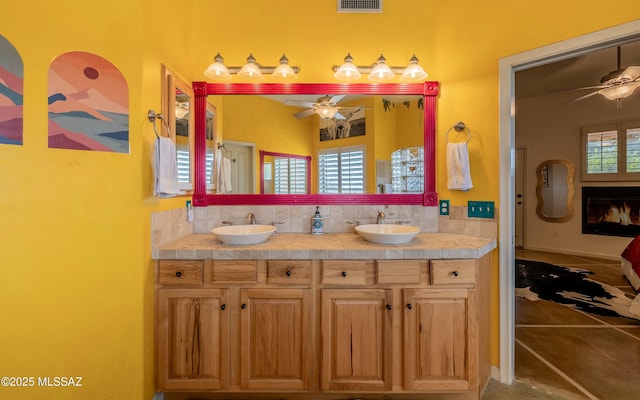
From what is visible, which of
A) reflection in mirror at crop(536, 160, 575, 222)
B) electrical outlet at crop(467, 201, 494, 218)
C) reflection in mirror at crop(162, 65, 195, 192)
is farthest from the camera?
reflection in mirror at crop(536, 160, 575, 222)

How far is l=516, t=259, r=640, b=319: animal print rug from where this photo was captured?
2805 mm

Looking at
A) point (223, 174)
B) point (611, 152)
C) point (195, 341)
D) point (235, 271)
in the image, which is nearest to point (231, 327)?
point (195, 341)

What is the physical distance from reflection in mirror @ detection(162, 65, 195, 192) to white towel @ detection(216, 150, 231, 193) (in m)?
0.19

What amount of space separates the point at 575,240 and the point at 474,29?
5.03 m

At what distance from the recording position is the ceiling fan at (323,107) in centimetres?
211

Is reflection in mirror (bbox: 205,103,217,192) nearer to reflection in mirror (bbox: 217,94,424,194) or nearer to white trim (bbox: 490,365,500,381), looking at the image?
reflection in mirror (bbox: 217,94,424,194)

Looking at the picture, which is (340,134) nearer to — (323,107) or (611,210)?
Result: (323,107)

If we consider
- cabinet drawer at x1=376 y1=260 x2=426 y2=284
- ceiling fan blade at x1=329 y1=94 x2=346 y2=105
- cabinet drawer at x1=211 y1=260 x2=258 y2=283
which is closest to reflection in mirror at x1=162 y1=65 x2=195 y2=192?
cabinet drawer at x1=211 y1=260 x2=258 y2=283

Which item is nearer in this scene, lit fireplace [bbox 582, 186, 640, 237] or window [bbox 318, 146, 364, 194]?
window [bbox 318, 146, 364, 194]

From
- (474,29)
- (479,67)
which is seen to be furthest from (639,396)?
(474,29)

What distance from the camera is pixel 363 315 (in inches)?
59.7

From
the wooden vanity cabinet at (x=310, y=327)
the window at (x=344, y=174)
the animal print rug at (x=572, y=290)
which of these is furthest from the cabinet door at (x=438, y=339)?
the animal print rug at (x=572, y=290)

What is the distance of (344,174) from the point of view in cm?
212

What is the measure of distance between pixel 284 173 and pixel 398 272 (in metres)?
1.14
